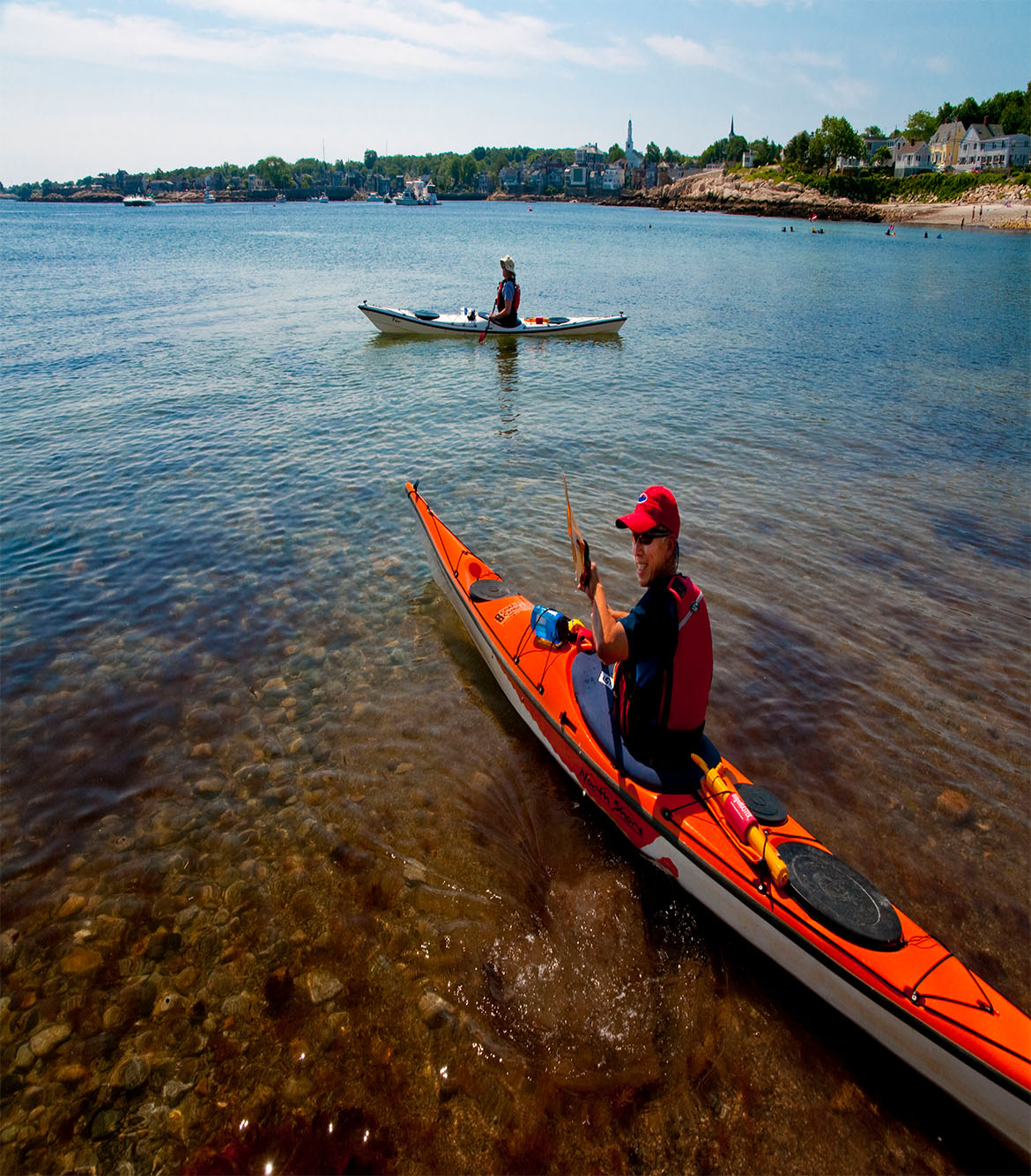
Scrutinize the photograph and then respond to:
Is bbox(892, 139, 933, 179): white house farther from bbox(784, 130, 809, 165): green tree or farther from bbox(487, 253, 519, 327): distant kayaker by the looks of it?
bbox(487, 253, 519, 327): distant kayaker

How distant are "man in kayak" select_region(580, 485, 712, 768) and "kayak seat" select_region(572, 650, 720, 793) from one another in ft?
0.52

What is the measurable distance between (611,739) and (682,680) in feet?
3.57

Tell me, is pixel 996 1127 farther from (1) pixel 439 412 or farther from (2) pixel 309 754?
(1) pixel 439 412

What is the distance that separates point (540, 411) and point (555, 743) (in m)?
13.3

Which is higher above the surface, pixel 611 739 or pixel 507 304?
pixel 507 304

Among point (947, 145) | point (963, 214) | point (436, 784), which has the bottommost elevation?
point (436, 784)

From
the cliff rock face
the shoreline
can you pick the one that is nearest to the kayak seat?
the shoreline

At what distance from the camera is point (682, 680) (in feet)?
16.7

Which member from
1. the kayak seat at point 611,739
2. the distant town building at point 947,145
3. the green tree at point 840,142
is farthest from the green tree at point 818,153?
the kayak seat at point 611,739

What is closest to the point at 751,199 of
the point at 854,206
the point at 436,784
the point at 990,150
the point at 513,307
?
the point at 854,206

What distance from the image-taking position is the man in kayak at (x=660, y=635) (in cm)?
476

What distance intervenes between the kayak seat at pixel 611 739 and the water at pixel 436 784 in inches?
35.5

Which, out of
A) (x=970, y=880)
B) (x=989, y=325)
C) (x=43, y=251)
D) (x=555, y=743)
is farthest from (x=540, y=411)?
(x=43, y=251)

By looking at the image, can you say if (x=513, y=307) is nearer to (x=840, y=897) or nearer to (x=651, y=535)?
(x=651, y=535)
